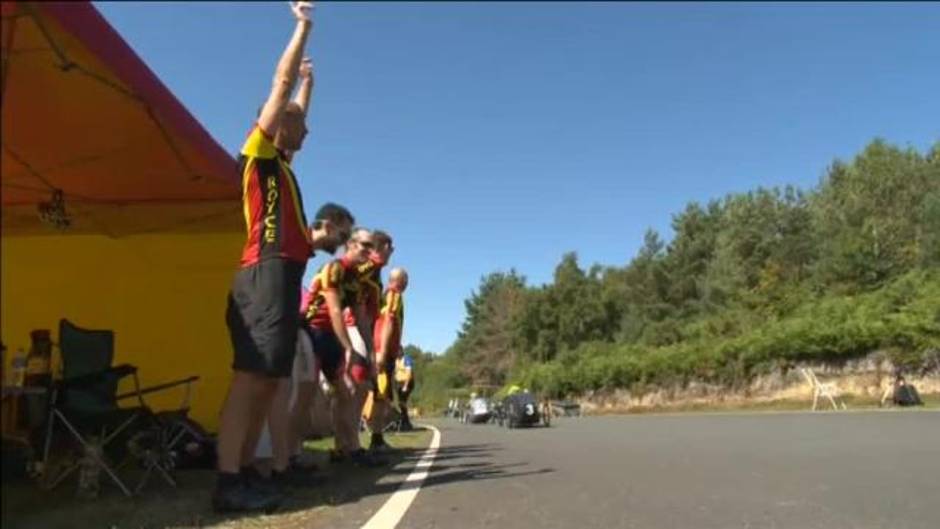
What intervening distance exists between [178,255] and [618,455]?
181 inches

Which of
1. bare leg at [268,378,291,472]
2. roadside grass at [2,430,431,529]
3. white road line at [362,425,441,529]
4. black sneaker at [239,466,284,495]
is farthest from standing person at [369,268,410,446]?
black sneaker at [239,466,284,495]

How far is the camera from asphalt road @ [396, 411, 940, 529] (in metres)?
5.10

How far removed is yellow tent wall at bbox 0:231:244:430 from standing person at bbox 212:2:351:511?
9.44 feet

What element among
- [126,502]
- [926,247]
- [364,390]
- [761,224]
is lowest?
[126,502]

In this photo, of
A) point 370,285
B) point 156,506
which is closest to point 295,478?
point 156,506

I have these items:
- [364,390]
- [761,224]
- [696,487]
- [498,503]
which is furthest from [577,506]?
[761,224]

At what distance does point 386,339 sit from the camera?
10.1 meters

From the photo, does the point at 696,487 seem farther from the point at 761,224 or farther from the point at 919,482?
the point at 761,224

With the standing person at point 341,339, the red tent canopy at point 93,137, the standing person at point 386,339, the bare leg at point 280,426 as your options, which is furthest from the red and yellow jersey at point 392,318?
the bare leg at point 280,426

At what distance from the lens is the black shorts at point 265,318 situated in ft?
16.8

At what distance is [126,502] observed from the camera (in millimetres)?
5617

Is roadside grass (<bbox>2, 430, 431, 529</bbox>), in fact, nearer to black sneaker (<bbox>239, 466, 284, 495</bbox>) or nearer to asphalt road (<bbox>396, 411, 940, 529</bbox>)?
black sneaker (<bbox>239, 466, 284, 495</bbox>)

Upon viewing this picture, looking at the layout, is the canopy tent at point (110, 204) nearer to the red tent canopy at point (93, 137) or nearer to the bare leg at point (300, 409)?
the red tent canopy at point (93, 137)

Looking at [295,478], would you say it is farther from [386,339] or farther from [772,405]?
[772,405]
